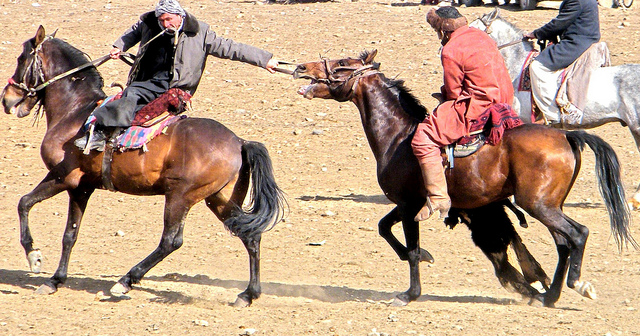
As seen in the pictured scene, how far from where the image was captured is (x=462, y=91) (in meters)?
5.95

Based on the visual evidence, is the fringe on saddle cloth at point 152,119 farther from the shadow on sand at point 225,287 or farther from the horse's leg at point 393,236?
the horse's leg at point 393,236

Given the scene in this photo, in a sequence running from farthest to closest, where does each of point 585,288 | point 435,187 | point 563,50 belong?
point 563,50 < point 435,187 < point 585,288

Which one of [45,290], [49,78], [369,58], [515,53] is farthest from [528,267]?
[49,78]

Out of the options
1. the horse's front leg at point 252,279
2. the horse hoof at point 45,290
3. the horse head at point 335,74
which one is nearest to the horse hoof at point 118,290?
the horse hoof at point 45,290

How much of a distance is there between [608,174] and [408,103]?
1.52 metres

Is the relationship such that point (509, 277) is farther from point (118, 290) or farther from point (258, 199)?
point (118, 290)

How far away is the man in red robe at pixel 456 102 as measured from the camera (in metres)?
5.84

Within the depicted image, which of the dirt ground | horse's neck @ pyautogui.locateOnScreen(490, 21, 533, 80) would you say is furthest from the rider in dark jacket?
the dirt ground

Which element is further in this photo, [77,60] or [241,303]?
[77,60]

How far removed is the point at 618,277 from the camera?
6941 mm

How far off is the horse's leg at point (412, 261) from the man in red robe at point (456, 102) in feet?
0.92

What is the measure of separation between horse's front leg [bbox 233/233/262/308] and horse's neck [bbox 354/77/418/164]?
114 cm

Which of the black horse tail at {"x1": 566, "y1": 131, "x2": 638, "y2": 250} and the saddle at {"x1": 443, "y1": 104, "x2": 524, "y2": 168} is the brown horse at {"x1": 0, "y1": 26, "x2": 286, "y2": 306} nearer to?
the saddle at {"x1": 443, "y1": 104, "x2": 524, "y2": 168}

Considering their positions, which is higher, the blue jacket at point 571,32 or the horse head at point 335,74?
the horse head at point 335,74
